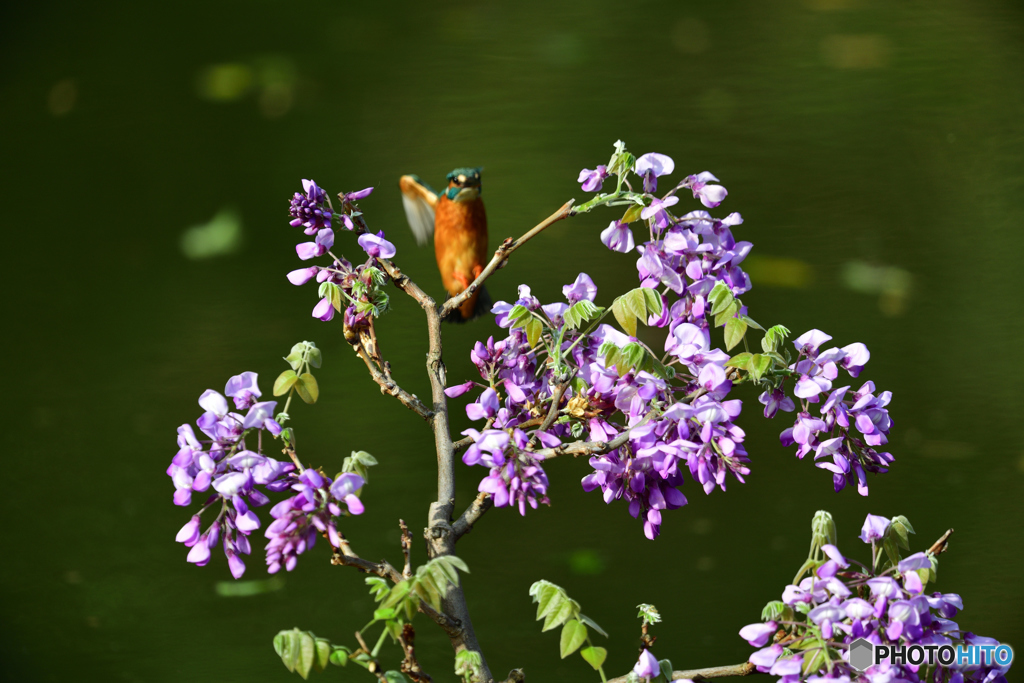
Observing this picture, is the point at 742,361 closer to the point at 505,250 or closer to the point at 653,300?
the point at 653,300

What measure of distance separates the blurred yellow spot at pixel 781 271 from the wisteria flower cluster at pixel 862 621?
569 millimetres

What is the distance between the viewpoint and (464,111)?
1.03 m

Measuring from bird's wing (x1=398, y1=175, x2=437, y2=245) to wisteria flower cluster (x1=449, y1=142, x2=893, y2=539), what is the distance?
24 centimetres

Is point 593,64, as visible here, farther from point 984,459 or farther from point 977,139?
point 984,459

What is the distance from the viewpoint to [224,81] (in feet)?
3.33

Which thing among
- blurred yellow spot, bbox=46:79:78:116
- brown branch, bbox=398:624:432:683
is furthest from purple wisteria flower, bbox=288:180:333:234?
blurred yellow spot, bbox=46:79:78:116

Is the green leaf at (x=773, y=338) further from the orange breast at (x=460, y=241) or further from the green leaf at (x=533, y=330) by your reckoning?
the orange breast at (x=460, y=241)

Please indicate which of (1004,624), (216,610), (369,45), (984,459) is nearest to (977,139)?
(984,459)

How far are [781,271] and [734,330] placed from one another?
1.99ft

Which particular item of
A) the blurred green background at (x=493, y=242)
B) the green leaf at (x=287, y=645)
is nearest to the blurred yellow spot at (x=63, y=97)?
the blurred green background at (x=493, y=242)

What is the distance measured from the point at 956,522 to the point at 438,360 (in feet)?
2.78

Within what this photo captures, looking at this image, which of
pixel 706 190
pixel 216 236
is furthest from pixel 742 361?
pixel 216 236

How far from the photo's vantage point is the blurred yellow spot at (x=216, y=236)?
1.03 meters

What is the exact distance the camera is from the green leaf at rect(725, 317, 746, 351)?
0.50 meters
